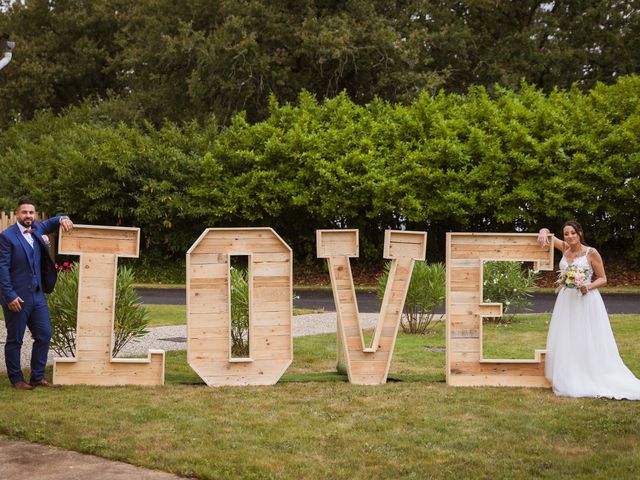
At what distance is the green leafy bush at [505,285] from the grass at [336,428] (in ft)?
17.3

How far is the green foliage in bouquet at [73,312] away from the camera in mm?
10047

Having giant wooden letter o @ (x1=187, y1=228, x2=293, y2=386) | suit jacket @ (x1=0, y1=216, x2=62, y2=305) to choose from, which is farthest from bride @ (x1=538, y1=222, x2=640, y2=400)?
suit jacket @ (x1=0, y1=216, x2=62, y2=305)

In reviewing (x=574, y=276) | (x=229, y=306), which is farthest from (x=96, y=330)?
(x=574, y=276)

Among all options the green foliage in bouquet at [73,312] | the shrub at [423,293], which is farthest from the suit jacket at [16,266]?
the shrub at [423,293]

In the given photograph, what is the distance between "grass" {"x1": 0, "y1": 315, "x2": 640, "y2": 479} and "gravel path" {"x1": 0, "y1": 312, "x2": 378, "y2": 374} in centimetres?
238

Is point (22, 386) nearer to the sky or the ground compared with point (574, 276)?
nearer to the ground

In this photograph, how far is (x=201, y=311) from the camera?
29.7 ft

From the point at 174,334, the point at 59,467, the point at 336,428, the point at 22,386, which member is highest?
the point at 174,334

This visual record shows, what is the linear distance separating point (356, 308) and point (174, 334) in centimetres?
518

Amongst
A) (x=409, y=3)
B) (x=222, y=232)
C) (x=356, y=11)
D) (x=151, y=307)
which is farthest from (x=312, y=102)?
(x=222, y=232)

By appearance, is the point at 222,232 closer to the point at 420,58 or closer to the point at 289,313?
the point at 289,313

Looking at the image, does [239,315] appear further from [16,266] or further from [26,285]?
[16,266]

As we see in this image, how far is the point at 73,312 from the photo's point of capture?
32.7ft

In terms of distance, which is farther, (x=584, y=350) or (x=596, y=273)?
(x=596, y=273)
